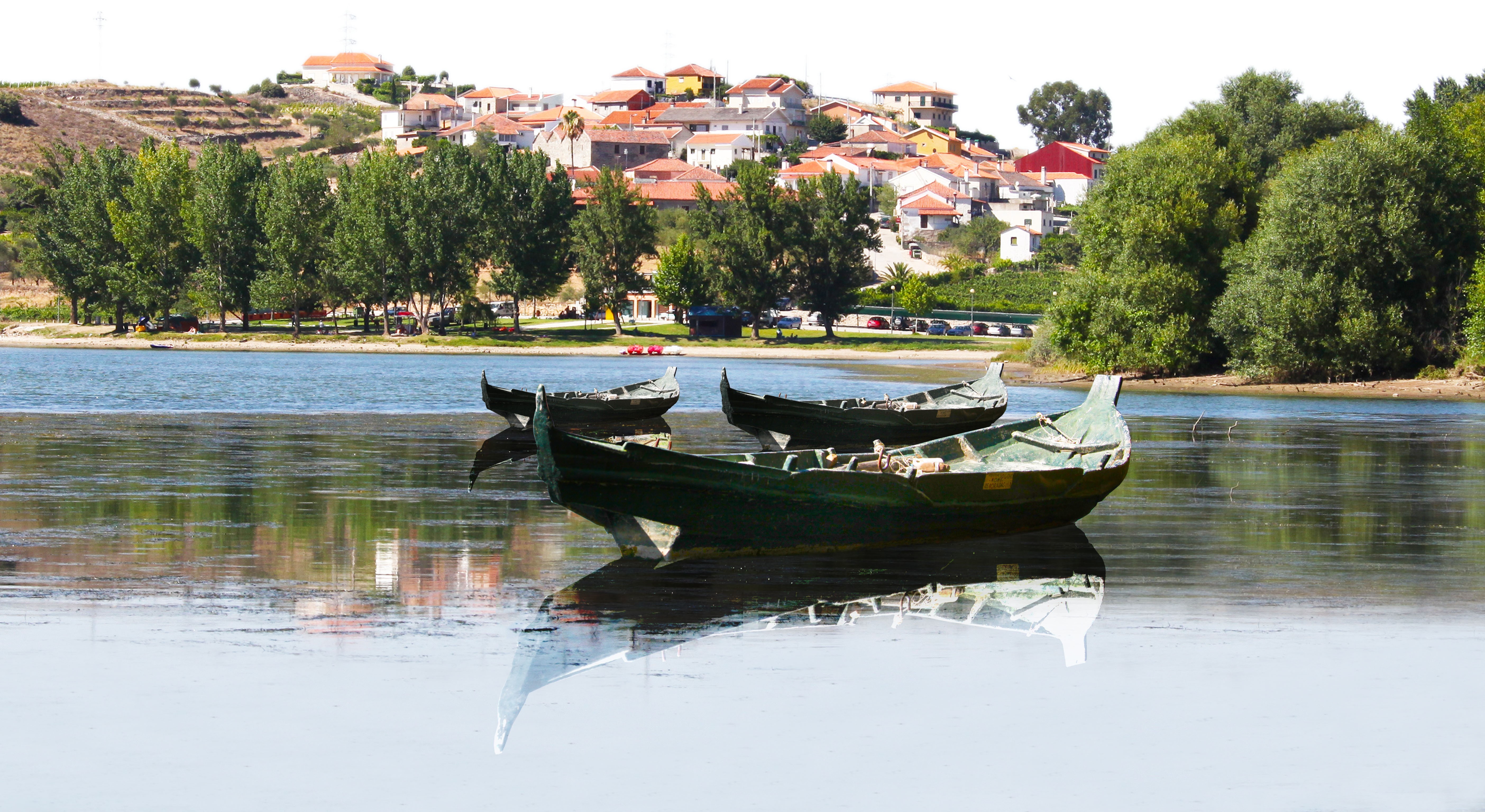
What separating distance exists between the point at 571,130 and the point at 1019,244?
195ft

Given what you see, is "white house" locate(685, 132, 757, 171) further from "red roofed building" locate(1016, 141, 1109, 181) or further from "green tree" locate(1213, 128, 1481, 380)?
"green tree" locate(1213, 128, 1481, 380)

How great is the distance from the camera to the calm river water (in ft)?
35.8

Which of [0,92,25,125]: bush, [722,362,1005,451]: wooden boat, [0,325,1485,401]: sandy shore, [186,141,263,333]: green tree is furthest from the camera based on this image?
[0,92,25,125]: bush

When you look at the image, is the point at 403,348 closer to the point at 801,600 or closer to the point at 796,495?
the point at 796,495

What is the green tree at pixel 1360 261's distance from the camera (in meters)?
59.8

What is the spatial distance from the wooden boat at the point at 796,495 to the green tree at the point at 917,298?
3888 inches

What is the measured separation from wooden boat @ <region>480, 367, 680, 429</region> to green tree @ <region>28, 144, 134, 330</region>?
73512 millimetres

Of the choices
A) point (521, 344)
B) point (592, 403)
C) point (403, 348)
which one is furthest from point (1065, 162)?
point (592, 403)

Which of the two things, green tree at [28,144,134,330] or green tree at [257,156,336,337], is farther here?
green tree at [28,144,134,330]

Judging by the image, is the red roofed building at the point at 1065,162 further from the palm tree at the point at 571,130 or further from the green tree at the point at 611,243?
the green tree at the point at 611,243

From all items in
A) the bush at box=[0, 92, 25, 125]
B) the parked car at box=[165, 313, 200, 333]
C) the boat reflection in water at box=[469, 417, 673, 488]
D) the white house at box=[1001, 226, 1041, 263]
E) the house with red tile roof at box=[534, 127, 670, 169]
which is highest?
the bush at box=[0, 92, 25, 125]

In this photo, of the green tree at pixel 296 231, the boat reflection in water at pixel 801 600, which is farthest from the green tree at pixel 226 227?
the boat reflection in water at pixel 801 600

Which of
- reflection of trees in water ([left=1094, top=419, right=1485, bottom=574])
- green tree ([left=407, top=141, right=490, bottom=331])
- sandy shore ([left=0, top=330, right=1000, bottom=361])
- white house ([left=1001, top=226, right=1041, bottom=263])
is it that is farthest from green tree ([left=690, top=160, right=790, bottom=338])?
reflection of trees in water ([left=1094, top=419, right=1485, bottom=574])

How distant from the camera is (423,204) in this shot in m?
98.9
